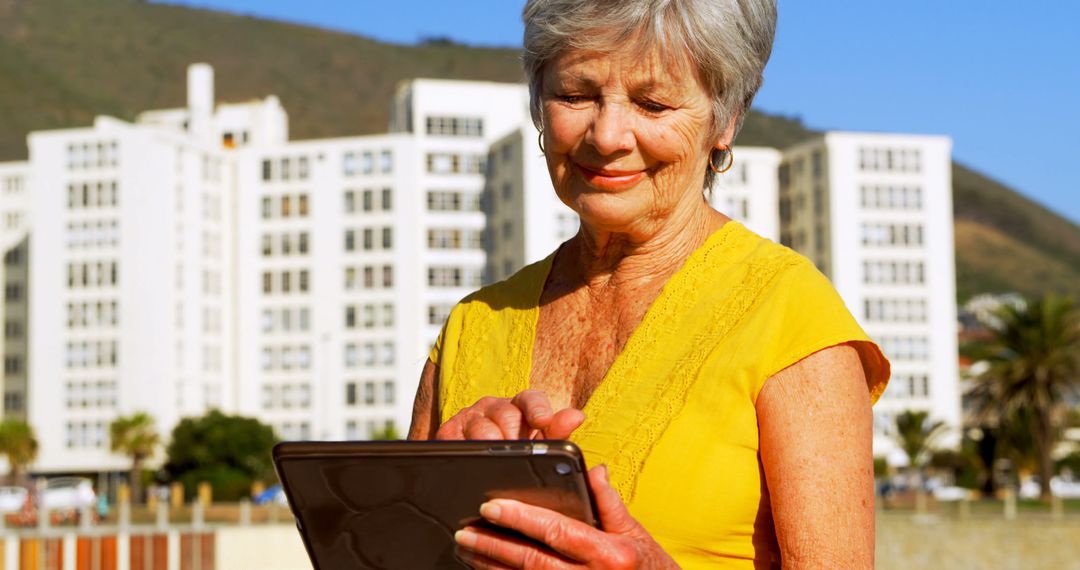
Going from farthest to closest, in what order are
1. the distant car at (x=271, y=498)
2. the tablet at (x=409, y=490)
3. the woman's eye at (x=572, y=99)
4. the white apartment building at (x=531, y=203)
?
the white apartment building at (x=531, y=203), the distant car at (x=271, y=498), the woman's eye at (x=572, y=99), the tablet at (x=409, y=490)

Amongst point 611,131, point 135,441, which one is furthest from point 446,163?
point 611,131

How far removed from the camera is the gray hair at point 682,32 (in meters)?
2.53

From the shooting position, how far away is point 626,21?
2.54 m

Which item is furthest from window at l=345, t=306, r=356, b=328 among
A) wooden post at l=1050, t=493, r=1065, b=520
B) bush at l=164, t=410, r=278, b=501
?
wooden post at l=1050, t=493, r=1065, b=520

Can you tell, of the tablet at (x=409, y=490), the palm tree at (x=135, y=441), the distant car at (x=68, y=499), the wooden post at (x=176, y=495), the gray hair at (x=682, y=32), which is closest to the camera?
the tablet at (x=409, y=490)

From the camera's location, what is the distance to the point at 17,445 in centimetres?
8231

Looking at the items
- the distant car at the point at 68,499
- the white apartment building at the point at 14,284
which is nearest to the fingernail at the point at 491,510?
the distant car at the point at 68,499

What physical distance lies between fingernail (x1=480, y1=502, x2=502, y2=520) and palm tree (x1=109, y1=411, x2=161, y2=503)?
81.5 metres

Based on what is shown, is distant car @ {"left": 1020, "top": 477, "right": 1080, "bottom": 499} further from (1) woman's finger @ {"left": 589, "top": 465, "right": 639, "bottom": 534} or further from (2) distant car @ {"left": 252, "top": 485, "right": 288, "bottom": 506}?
(1) woman's finger @ {"left": 589, "top": 465, "right": 639, "bottom": 534}

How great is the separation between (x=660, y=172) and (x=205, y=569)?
38.7 meters

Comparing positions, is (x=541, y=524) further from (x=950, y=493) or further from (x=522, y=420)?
(x=950, y=493)

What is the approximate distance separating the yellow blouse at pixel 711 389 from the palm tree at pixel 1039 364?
64.0 m

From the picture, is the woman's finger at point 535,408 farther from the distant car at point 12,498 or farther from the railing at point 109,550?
the distant car at point 12,498

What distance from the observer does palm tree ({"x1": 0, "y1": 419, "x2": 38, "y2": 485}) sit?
3216 inches
